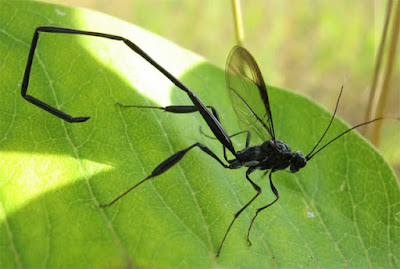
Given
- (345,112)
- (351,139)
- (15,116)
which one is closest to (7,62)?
(15,116)

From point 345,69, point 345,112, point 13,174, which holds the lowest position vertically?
point 345,112

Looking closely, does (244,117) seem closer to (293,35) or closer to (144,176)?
(144,176)

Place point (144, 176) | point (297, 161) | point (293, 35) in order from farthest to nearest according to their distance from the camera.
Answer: point (293, 35)
point (297, 161)
point (144, 176)

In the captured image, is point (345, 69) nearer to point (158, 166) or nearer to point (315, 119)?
point (315, 119)

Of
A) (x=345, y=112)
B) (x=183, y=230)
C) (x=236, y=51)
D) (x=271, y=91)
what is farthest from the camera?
(x=345, y=112)

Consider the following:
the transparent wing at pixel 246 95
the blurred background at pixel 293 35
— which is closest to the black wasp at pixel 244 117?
the transparent wing at pixel 246 95

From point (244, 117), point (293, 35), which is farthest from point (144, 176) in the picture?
point (293, 35)
